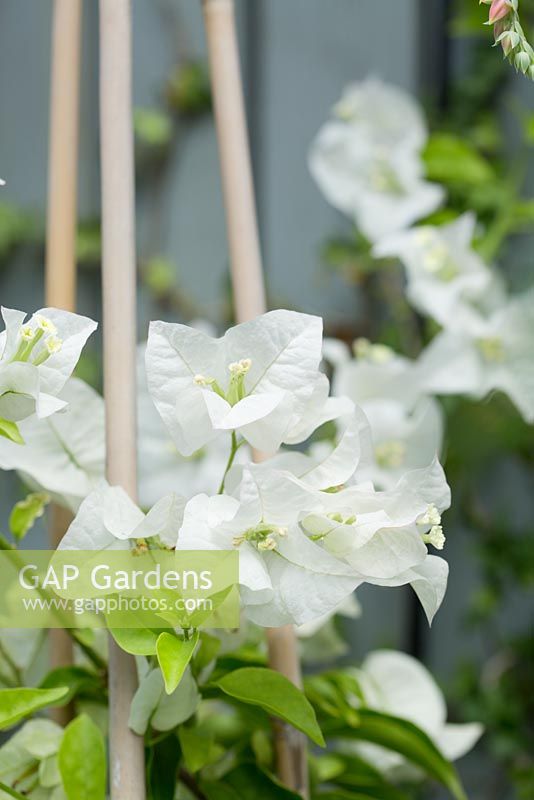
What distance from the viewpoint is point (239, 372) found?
311mm

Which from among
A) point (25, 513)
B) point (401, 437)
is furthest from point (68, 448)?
point (401, 437)

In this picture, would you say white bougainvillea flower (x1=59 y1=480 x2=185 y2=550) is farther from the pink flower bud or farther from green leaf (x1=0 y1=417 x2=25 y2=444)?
the pink flower bud

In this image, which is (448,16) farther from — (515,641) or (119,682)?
(119,682)

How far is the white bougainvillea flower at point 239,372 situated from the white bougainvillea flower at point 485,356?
299 millimetres

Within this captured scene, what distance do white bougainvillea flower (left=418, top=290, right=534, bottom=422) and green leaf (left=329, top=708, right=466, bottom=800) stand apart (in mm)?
240

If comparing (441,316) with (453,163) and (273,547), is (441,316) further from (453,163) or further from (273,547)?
(273,547)

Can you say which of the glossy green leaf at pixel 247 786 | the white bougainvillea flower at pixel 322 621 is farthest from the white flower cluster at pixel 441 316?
the glossy green leaf at pixel 247 786

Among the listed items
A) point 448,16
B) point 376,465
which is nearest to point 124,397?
point 376,465

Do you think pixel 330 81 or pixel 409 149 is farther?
pixel 330 81

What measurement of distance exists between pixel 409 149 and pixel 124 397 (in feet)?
1.73

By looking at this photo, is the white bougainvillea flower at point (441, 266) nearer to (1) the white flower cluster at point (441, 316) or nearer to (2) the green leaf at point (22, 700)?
(1) the white flower cluster at point (441, 316)

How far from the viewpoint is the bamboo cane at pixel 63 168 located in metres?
0.42

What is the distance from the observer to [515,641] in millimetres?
934

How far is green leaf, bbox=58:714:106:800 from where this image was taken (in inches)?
12.6
